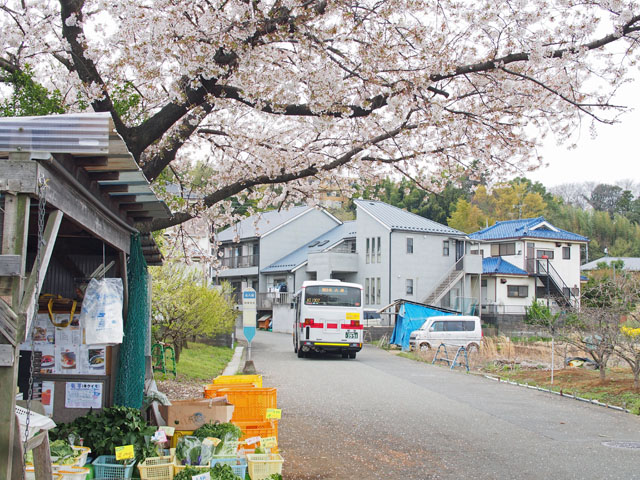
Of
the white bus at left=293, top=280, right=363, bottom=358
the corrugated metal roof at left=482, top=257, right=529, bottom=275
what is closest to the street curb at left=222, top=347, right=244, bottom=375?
the white bus at left=293, top=280, right=363, bottom=358

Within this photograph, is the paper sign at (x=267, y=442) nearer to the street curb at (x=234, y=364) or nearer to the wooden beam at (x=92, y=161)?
the wooden beam at (x=92, y=161)

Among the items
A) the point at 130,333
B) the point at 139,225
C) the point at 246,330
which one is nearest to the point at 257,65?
the point at 139,225

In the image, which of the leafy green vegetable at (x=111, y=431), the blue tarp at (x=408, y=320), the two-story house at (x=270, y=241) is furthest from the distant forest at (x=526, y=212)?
the leafy green vegetable at (x=111, y=431)

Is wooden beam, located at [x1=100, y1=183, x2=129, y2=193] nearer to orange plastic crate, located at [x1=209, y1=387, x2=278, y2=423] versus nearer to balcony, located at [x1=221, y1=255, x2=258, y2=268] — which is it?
orange plastic crate, located at [x1=209, y1=387, x2=278, y2=423]

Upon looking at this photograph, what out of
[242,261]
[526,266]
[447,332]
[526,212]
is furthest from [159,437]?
[526,212]

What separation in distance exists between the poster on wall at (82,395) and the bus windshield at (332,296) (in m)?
18.5

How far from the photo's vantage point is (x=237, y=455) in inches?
249

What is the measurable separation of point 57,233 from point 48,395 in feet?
8.01

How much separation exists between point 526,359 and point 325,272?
22196 mm

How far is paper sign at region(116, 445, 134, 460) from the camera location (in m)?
5.84

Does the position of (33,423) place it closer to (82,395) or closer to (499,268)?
(82,395)

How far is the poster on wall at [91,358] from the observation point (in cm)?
731

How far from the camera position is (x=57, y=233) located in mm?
5594

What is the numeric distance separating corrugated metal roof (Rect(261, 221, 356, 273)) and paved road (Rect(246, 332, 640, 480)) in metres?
30.3
